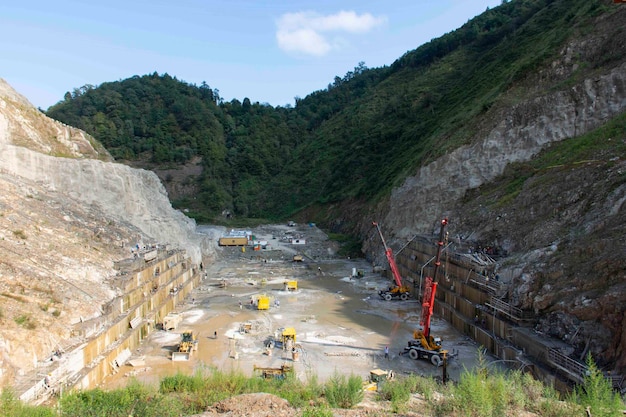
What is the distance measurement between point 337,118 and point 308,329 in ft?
281

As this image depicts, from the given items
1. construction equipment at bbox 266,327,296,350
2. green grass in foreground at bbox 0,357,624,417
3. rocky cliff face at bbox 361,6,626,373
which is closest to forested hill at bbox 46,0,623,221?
rocky cliff face at bbox 361,6,626,373

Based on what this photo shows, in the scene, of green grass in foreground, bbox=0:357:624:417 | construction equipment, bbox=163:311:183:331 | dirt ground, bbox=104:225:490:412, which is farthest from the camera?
construction equipment, bbox=163:311:183:331

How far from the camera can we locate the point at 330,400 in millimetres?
11938

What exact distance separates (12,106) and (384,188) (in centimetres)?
4120

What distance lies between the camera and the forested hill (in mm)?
50969

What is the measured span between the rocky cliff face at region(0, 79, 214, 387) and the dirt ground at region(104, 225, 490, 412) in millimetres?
4152

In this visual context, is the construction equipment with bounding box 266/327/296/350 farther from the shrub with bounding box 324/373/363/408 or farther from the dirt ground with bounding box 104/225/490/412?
the shrub with bounding box 324/373/363/408

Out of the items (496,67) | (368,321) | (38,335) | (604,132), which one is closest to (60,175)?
(38,335)

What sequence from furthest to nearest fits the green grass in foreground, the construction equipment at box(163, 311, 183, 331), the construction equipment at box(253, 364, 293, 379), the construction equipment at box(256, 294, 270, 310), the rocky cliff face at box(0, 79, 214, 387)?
1. the construction equipment at box(256, 294, 270, 310)
2. the construction equipment at box(163, 311, 183, 331)
3. the construction equipment at box(253, 364, 293, 379)
4. the rocky cliff face at box(0, 79, 214, 387)
5. the green grass in foreground

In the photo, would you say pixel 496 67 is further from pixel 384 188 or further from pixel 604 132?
pixel 604 132

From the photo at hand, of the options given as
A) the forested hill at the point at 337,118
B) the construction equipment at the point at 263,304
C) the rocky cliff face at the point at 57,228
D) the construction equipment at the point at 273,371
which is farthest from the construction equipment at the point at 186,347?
the forested hill at the point at 337,118

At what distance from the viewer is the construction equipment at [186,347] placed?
23.8 m

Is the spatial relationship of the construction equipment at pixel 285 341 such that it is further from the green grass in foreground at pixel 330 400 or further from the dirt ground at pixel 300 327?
the green grass in foreground at pixel 330 400

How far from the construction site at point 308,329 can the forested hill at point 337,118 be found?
1795cm
